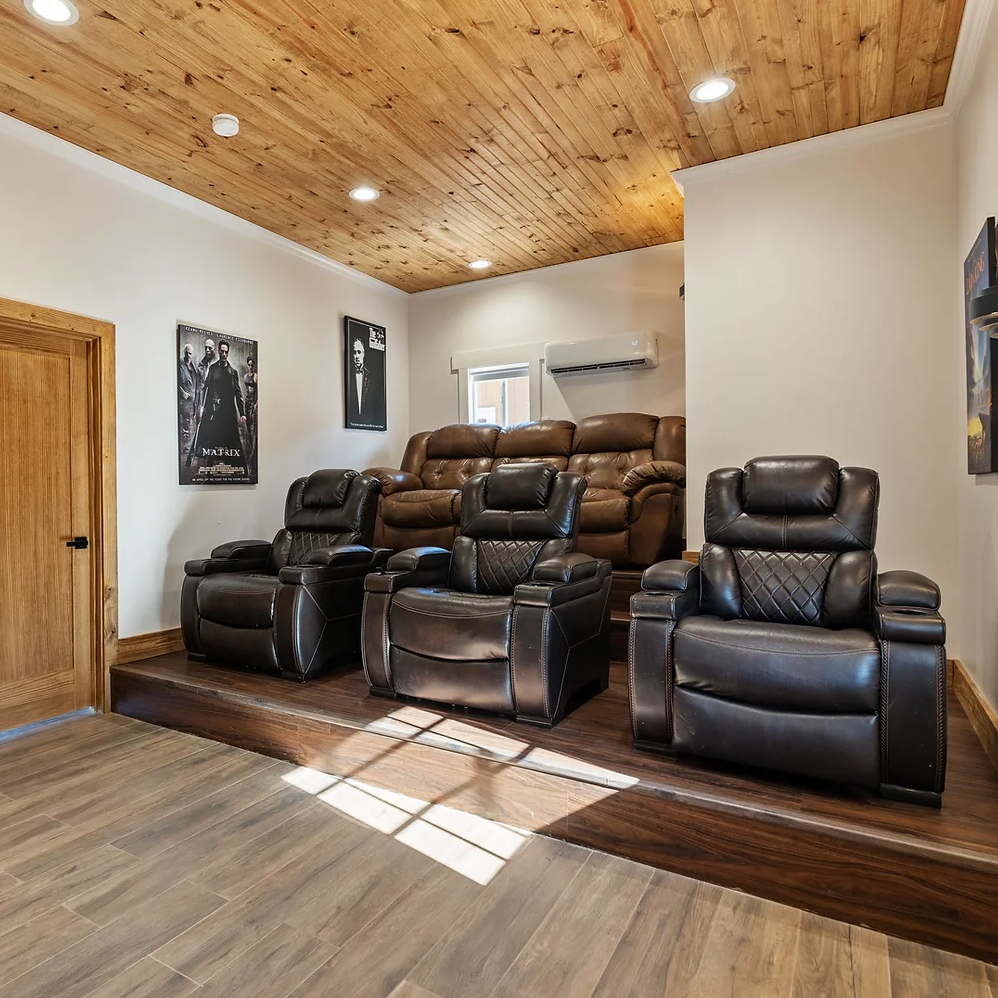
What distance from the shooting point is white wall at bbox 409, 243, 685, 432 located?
4.99 metres

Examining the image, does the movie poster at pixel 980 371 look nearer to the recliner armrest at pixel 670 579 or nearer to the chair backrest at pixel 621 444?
the recliner armrest at pixel 670 579

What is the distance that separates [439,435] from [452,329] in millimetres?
1179

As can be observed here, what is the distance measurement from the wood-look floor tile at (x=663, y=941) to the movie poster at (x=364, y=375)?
14.0 ft

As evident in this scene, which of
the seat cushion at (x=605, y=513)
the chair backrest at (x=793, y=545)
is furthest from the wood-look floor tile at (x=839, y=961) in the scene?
the seat cushion at (x=605, y=513)

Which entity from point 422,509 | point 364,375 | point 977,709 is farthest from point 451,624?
point 364,375

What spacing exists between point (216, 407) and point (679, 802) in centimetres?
354

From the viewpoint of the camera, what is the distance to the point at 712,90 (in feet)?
9.59

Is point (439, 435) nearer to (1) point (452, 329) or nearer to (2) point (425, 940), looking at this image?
(1) point (452, 329)

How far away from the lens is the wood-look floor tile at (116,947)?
60.5 inches

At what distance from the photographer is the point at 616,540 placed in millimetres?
3863

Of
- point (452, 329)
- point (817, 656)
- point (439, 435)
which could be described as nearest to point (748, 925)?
point (817, 656)

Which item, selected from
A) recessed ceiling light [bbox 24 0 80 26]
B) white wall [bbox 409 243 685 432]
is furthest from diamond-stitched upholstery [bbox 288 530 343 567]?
recessed ceiling light [bbox 24 0 80 26]

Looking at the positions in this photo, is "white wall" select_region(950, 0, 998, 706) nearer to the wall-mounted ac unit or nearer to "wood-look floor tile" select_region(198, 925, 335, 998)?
→ the wall-mounted ac unit

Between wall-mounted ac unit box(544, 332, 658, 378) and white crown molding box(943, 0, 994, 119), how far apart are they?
222 centimetres
